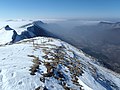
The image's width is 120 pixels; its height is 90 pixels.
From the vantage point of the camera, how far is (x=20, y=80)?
1148 inches

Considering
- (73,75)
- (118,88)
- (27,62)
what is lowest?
(118,88)

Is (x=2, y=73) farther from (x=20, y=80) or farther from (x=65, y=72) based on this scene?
(x=65, y=72)

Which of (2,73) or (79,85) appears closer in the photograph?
(2,73)

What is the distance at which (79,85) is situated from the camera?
1374 inches

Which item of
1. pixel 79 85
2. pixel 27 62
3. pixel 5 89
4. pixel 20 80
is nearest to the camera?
pixel 5 89

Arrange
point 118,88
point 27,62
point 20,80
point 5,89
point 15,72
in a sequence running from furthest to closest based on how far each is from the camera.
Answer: point 118,88 < point 27,62 < point 15,72 < point 20,80 < point 5,89

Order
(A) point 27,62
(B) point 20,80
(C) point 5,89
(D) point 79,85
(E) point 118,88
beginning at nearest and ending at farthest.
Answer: (C) point 5,89 < (B) point 20,80 < (D) point 79,85 < (A) point 27,62 < (E) point 118,88

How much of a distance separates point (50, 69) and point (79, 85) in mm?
6114

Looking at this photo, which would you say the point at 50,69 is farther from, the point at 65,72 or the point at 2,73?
the point at 2,73

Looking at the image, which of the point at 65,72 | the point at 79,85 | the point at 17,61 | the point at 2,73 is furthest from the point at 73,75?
the point at 2,73

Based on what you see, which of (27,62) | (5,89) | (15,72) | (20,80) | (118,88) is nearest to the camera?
(5,89)

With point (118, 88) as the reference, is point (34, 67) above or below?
above

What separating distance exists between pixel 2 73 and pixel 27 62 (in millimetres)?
8346

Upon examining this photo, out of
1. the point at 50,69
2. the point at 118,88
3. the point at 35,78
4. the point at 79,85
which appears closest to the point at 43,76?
the point at 35,78
